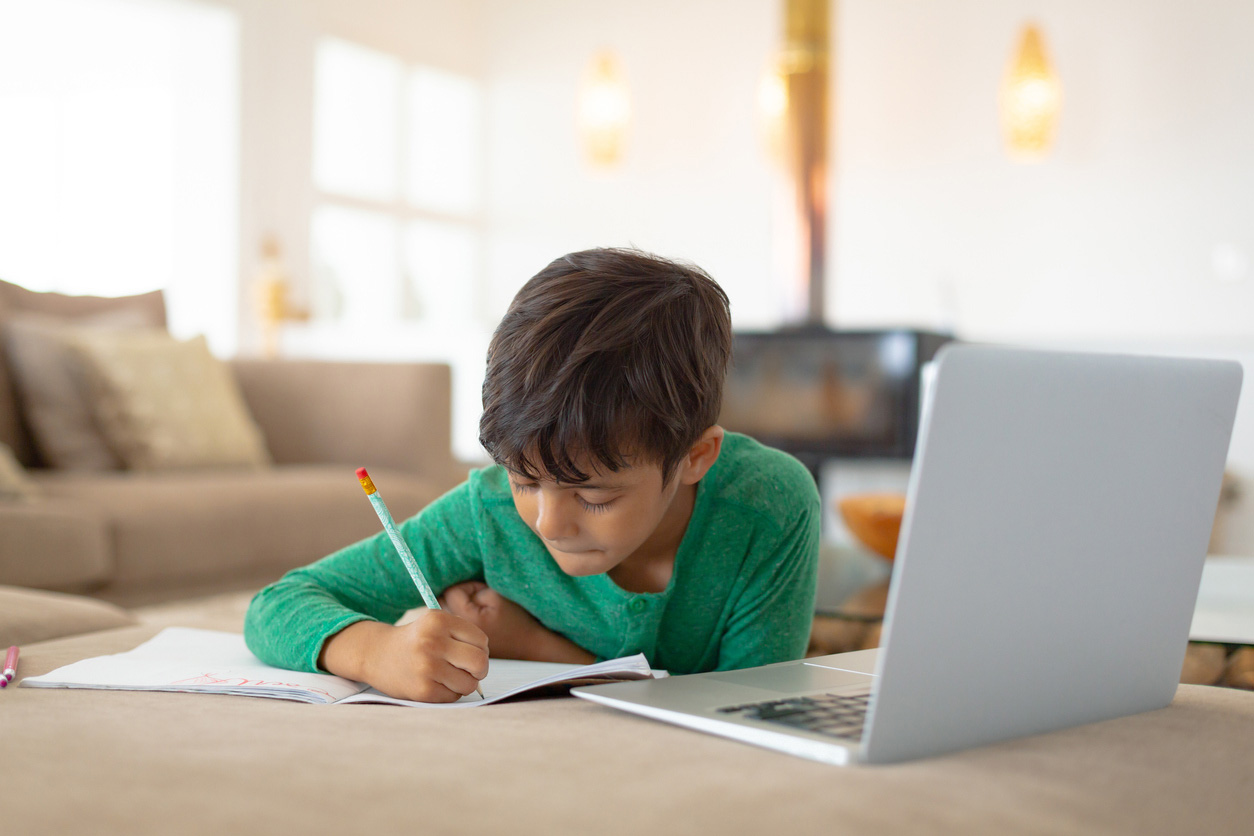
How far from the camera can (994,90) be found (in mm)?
5246

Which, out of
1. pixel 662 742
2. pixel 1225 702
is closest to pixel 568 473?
pixel 662 742

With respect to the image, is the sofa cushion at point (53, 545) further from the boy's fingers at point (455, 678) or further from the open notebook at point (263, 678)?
the boy's fingers at point (455, 678)

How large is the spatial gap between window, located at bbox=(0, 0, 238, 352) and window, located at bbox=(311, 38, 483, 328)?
58 cm

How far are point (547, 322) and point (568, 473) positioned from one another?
111mm

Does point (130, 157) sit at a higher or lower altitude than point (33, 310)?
higher

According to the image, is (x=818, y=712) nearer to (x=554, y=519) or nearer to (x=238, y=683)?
(x=554, y=519)

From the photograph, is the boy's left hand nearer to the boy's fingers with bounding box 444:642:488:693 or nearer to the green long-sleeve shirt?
the green long-sleeve shirt

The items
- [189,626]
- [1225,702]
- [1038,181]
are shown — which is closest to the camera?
[1225,702]

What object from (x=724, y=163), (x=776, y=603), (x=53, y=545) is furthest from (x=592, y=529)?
(x=724, y=163)

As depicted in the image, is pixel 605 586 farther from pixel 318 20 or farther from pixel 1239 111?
pixel 318 20

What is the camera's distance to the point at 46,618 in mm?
1123

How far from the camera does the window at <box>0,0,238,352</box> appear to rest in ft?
16.0

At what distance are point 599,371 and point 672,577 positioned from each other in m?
0.22

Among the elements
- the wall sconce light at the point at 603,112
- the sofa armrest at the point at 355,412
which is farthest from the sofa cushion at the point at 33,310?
the wall sconce light at the point at 603,112
